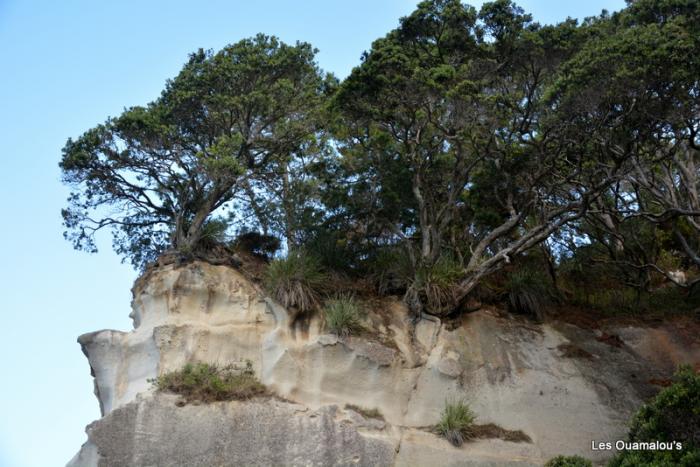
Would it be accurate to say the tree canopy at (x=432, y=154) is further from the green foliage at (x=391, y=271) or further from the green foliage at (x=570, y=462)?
the green foliage at (x=570, y=462)

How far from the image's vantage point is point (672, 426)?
42.1ft

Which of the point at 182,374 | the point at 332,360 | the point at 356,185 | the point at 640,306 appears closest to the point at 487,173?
the point at 356,185

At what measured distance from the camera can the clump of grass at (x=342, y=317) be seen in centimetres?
1794

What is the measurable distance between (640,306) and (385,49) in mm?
9995

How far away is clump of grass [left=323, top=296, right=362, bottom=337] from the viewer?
58.9 ft

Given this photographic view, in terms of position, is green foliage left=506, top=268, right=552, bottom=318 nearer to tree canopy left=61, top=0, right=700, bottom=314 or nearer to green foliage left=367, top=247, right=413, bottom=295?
tree canopy left=61, top=0, right=700, bottom=314

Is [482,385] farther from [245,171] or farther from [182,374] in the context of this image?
[245,171]

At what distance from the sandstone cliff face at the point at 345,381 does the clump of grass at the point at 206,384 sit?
0.29 metres

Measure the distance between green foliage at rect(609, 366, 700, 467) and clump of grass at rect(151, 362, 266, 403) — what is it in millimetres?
7912

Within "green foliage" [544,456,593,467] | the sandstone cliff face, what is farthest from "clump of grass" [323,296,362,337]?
"green foliage" [544,456,593,467]

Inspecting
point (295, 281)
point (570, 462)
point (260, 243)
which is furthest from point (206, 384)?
point (570, 462)

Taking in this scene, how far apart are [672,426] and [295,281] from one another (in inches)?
368

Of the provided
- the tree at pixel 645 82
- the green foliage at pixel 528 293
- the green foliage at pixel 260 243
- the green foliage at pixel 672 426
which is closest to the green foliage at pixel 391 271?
the green foliage at pixel 528 293

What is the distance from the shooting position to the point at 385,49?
18.6m
